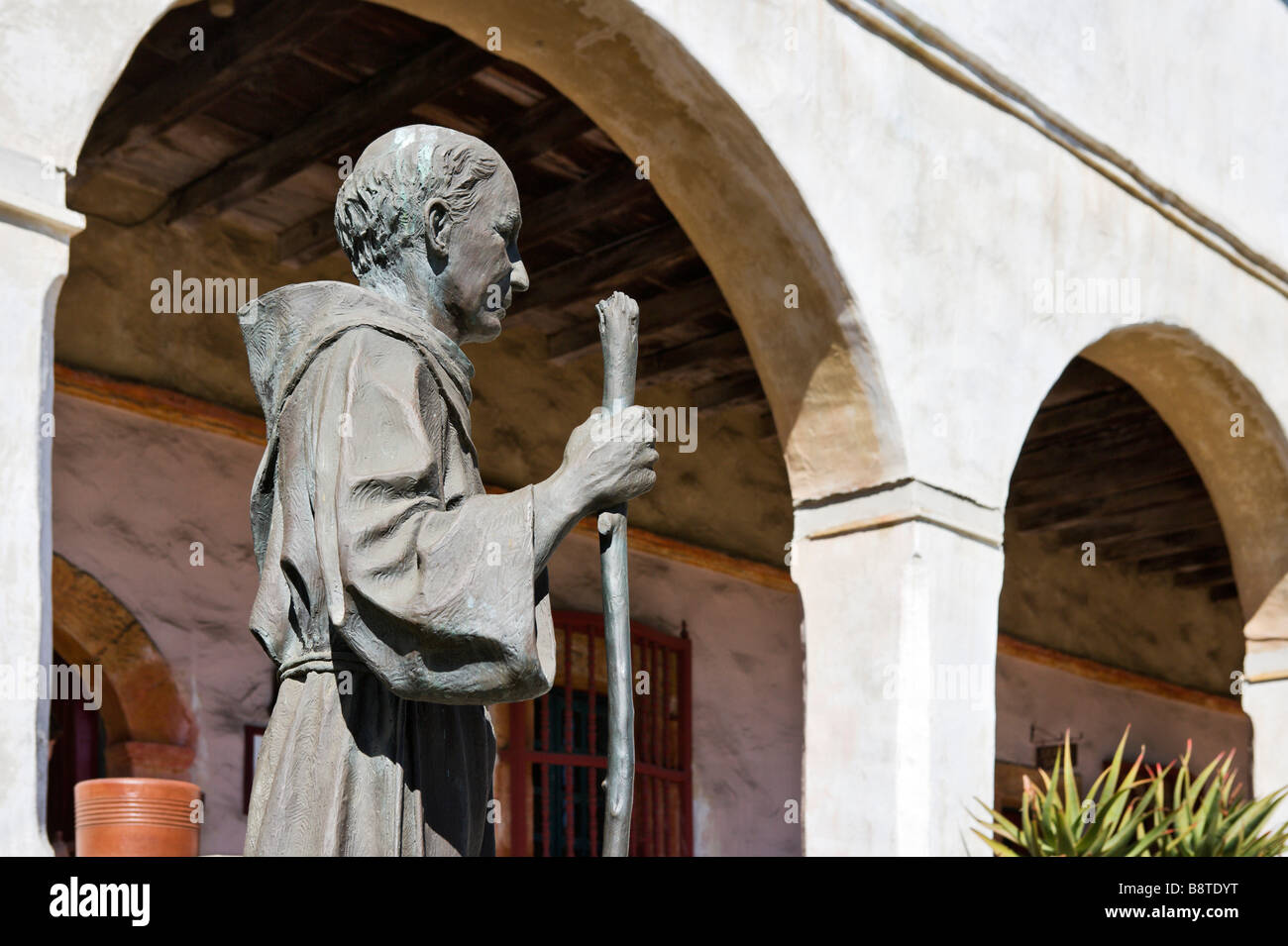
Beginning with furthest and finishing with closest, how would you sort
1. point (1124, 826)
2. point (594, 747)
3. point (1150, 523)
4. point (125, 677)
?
1. point (1150, 523)
2. point (594, 747)
3. point (125, 677)
4. point (1124, 826)

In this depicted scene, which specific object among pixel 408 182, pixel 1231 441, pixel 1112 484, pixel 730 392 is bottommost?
pixel 408 182

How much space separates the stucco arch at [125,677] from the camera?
631 cm

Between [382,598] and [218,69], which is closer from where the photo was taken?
[382,598]

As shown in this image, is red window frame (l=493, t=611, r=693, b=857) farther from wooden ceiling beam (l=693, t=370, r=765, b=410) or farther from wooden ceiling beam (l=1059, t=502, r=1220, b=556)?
wooden ceiling beam (l=1059, t=502, r=1220, b=556)

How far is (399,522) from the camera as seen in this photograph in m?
2.25

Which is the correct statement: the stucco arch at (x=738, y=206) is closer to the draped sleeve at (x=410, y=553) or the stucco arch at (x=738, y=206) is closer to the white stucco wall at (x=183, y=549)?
the white stucco wall at (x=183, y=549)

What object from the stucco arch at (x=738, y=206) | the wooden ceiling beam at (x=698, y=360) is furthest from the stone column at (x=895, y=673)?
the wooden ceiling beam at (x=698, y=360)

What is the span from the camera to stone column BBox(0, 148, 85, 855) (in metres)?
3.31

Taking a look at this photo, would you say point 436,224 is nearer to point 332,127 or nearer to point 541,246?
point 332,127

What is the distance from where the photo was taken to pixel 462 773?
242 centimetres

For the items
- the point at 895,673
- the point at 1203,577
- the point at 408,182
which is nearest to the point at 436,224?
the point at 408,182

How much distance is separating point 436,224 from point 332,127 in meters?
3.76

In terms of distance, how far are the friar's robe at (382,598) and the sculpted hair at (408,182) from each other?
0.30 feet
